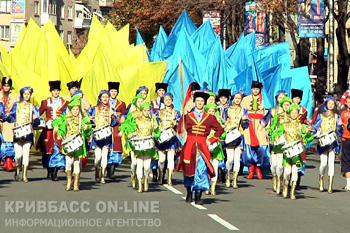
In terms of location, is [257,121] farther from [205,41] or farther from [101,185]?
[205,41]

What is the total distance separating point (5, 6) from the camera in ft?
351

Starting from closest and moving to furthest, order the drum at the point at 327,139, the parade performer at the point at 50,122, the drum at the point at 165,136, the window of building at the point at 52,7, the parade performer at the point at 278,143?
the parade performer at the point at 278,143
the drum at the point at 327,139
the drum at the point at 165,136
the parade performer at the point at 50,122
the window of building at the point at 52,7

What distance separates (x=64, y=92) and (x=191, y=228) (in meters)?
14.6

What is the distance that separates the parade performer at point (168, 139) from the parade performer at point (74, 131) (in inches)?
60.8

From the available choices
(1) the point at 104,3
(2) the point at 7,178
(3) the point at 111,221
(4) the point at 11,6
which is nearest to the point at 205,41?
(2) the point at 7,178

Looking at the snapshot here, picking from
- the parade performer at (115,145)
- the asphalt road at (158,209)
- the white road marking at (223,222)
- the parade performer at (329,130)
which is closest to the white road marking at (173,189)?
the asphalt road at (158,209)

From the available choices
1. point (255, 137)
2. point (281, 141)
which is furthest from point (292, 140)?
point (255, 137)

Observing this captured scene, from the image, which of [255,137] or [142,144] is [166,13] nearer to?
[255,137]

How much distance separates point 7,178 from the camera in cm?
1961

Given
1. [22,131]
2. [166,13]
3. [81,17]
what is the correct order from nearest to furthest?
[22,131] < [166,13] < [81,17]

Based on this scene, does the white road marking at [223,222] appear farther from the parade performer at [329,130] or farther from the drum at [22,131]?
the drum at [22,131]

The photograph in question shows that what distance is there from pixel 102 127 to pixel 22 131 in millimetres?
1471

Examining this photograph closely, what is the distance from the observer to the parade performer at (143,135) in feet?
58.0

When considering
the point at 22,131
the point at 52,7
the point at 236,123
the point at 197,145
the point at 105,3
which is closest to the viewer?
the point at 197,145
